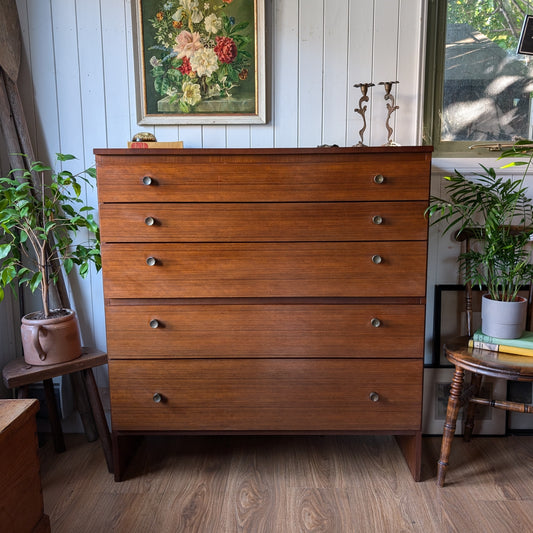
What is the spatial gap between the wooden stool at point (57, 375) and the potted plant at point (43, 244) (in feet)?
0.14

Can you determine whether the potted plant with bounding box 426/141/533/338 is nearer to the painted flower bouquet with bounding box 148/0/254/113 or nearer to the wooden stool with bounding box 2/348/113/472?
the painted flower bouquet with bounding box 148/0/254/113

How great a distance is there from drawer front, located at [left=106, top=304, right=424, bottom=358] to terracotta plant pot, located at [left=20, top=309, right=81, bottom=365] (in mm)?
252

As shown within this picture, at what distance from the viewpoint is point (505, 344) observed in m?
1.78

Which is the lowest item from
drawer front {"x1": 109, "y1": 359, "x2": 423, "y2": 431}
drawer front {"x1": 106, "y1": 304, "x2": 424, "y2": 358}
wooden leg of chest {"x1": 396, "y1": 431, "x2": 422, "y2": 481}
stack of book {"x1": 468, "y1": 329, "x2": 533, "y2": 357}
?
wooden leg of chest {"x1": 396, "y1": 431, "x2": 422, "y2": 481}

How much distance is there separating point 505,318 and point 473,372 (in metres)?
0.24

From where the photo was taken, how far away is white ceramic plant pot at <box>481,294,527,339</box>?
1768 mm

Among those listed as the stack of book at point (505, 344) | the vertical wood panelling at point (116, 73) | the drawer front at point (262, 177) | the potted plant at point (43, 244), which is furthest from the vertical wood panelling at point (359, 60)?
the potted plant at point (43, 244)

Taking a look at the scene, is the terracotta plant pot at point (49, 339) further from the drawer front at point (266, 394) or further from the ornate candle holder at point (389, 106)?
the ornate candle holder at point (389, 106)

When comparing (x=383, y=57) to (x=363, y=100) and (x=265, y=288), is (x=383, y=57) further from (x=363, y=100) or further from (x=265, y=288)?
(x=265, y=288)

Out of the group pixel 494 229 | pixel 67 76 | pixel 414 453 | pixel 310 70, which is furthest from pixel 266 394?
pixel 67 76

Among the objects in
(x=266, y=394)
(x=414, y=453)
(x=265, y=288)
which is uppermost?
(x=265, y=288)

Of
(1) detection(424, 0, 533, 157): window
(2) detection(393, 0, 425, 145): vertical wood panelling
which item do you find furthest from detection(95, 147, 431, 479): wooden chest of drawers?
(1) detection(424, 0, 533, 157): window

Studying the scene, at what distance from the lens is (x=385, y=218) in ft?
5.46

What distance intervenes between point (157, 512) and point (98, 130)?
1595mm
